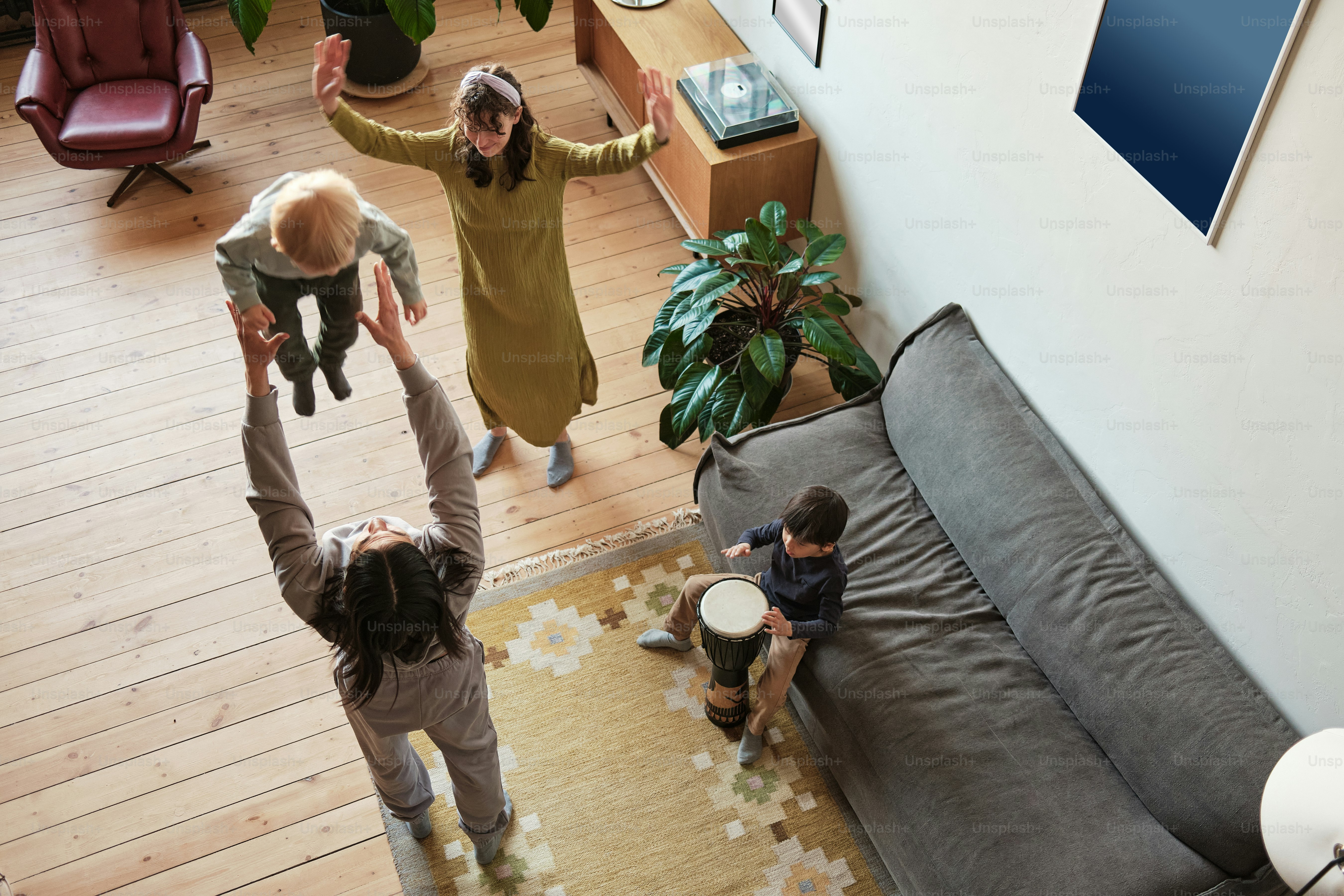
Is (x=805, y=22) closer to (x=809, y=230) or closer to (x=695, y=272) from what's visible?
(x=809, y=230)

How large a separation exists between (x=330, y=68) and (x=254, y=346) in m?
0.74

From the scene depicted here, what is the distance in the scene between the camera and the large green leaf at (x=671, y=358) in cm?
340

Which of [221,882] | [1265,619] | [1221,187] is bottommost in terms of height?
[221,882]

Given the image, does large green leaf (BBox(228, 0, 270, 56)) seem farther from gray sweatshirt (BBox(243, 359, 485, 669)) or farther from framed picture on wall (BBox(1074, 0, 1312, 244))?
framed picture on wall (BBox(1074, 0, 1312, 244))

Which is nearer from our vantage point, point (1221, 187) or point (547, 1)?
point (1221, 187)

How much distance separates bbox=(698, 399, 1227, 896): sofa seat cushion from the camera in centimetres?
237

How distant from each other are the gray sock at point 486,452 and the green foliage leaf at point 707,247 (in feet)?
3.10

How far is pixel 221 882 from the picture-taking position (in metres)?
2.73

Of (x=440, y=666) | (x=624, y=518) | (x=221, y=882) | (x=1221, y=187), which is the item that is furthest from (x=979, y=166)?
(x=221, y=882)

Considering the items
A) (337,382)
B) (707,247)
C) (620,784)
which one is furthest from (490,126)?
(620,784)

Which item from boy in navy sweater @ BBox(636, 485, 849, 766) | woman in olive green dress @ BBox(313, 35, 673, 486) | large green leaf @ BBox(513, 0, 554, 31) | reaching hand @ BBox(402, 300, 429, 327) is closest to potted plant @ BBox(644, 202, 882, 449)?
woman in olive green dress @ BBox(313, 35, 673, 486)

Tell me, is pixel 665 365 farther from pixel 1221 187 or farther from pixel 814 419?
pixel 1221 187

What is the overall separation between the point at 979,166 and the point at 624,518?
5.18ft

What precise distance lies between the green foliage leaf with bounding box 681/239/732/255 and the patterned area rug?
103cm
